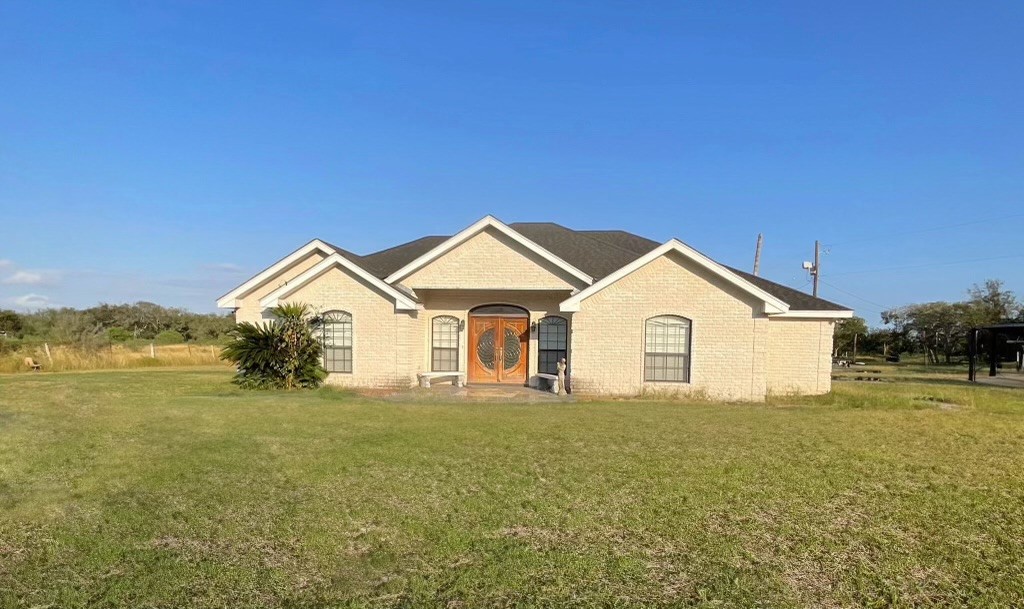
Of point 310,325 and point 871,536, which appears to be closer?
point 871,536

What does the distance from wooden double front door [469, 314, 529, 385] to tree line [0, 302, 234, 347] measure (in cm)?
4049

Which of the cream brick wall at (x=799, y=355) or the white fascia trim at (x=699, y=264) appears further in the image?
the cream brick wall at (x=799, y=355)

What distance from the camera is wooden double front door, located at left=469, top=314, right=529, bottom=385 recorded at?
1888 cm

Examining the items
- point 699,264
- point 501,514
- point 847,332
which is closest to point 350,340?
point 699,264

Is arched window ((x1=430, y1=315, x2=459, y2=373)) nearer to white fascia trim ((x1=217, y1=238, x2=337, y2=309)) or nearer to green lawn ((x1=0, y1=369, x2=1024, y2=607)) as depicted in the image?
white fascia trim ((x1=217, y1=238, x2=337, y2=309))

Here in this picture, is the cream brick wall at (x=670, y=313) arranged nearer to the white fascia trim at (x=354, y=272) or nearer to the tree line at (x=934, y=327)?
the white fascia trim at (x=354, y=272)

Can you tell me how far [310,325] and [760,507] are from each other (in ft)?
47.7

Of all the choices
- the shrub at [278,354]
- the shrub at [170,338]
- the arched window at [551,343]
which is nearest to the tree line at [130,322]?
the shrub at [170,338]

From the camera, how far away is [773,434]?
10.5 m

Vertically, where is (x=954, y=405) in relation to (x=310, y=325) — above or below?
below

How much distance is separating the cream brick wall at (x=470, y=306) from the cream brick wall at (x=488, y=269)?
1.71 ft

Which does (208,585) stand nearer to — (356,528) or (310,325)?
(356,528)

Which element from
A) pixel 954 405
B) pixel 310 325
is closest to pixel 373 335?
pixel 310 325

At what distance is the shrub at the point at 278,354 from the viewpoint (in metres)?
16.6
